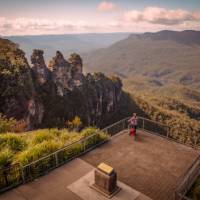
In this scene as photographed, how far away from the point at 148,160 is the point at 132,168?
133 cm

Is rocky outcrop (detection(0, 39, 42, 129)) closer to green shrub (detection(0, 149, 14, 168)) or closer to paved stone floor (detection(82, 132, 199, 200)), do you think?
paved stone floor (detection(82, 132, 199, 200))

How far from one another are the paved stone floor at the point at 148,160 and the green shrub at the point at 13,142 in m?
3.81

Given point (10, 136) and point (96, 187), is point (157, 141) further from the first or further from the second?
point (10, 136)

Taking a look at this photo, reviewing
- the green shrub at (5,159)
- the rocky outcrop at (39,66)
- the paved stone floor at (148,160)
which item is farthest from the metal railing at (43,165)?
the rocky outcrop at (39,66)

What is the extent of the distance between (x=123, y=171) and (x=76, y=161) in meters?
2.59

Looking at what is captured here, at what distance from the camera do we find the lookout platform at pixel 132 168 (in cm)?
1072

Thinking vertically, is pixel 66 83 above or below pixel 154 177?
below

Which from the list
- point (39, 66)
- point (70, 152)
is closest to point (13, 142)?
point (70, 152)

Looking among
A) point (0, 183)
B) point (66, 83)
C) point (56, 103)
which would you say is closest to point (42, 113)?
point (56, 103)

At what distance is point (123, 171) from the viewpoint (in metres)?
12.5

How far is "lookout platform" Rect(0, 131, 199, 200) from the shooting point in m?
10.7

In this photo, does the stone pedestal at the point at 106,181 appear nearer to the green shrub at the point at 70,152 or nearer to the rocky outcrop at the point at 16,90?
the green shrub at the point at 70,152

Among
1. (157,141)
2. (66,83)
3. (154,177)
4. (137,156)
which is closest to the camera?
(154,177)

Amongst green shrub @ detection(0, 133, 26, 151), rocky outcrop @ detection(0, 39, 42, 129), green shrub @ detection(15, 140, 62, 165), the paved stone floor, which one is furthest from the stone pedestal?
rocky outcrop @ detection(0, 39, 42, 129)
